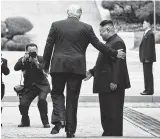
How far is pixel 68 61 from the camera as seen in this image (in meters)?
8.60

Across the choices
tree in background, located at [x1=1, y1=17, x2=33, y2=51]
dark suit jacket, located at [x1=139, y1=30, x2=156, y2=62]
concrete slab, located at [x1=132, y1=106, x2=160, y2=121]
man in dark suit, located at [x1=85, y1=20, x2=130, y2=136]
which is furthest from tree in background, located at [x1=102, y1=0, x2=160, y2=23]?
man in dark suit, located at [x1=85, y1=20, x2=130, y2=136]

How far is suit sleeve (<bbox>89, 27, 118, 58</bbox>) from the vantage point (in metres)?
8.79

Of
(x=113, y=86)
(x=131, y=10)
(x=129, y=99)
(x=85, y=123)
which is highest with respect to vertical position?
(x=131, y=10)

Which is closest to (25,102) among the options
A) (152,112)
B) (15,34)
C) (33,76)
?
(33,76)

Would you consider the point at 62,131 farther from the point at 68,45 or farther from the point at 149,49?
the point at 149,49

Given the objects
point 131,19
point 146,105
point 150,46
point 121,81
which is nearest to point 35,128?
point 121,81

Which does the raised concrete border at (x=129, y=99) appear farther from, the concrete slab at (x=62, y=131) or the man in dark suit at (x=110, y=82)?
the man in dark suit at (x=110, y=82)

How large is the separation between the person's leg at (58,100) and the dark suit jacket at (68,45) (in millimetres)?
126

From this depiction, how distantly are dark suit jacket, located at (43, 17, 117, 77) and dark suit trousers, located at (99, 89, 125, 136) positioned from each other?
824 mm

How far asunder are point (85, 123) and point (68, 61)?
3527 mm

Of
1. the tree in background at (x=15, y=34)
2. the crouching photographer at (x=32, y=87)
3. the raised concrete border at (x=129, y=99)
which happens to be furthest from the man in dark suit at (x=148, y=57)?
the tree in background at (x=15, y=34)

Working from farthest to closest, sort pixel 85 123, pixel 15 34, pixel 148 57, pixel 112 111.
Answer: pixel 15 34 < pixel 148 57 < pixel 85 123 < pixel 112 111

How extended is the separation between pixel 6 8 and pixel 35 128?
101 ft

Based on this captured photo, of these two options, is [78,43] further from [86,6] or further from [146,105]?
[86,6]
